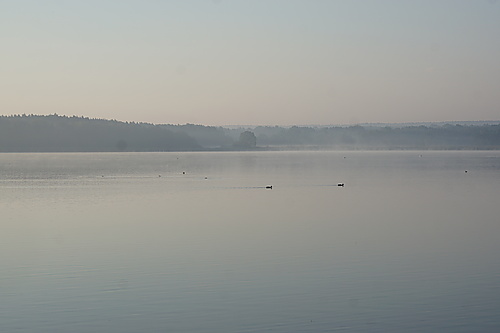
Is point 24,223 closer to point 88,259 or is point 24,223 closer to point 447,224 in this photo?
point 88,259

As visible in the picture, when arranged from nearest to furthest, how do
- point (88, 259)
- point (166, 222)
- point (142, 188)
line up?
point (88, 259) < point (166, 222) < point (142, 188)

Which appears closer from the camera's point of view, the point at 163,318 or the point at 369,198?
the point at 163,318

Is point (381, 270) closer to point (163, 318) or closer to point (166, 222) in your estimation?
point (163, 318)

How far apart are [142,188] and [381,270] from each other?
54.1 meters

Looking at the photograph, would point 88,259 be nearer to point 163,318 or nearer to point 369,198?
point 163,318

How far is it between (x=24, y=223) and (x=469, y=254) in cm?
2671

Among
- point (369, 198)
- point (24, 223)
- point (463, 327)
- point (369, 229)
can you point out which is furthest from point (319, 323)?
point (369, 198)

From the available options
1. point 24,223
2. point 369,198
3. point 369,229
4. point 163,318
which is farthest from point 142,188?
point 163,318

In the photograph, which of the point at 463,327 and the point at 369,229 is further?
the point at 369,229

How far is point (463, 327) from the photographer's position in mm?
18969

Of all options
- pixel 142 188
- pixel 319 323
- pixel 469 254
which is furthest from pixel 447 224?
pixel 142 188

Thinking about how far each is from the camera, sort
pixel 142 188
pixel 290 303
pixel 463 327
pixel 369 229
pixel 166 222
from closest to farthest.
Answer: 1. pixel 463 327
2. pixel 290 303
3. pixel 369 229
4. pixel 166 222
5. pixel 142 188

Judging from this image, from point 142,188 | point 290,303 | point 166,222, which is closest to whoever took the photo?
point 290,303

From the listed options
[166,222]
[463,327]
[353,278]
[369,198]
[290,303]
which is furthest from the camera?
[369,198]
